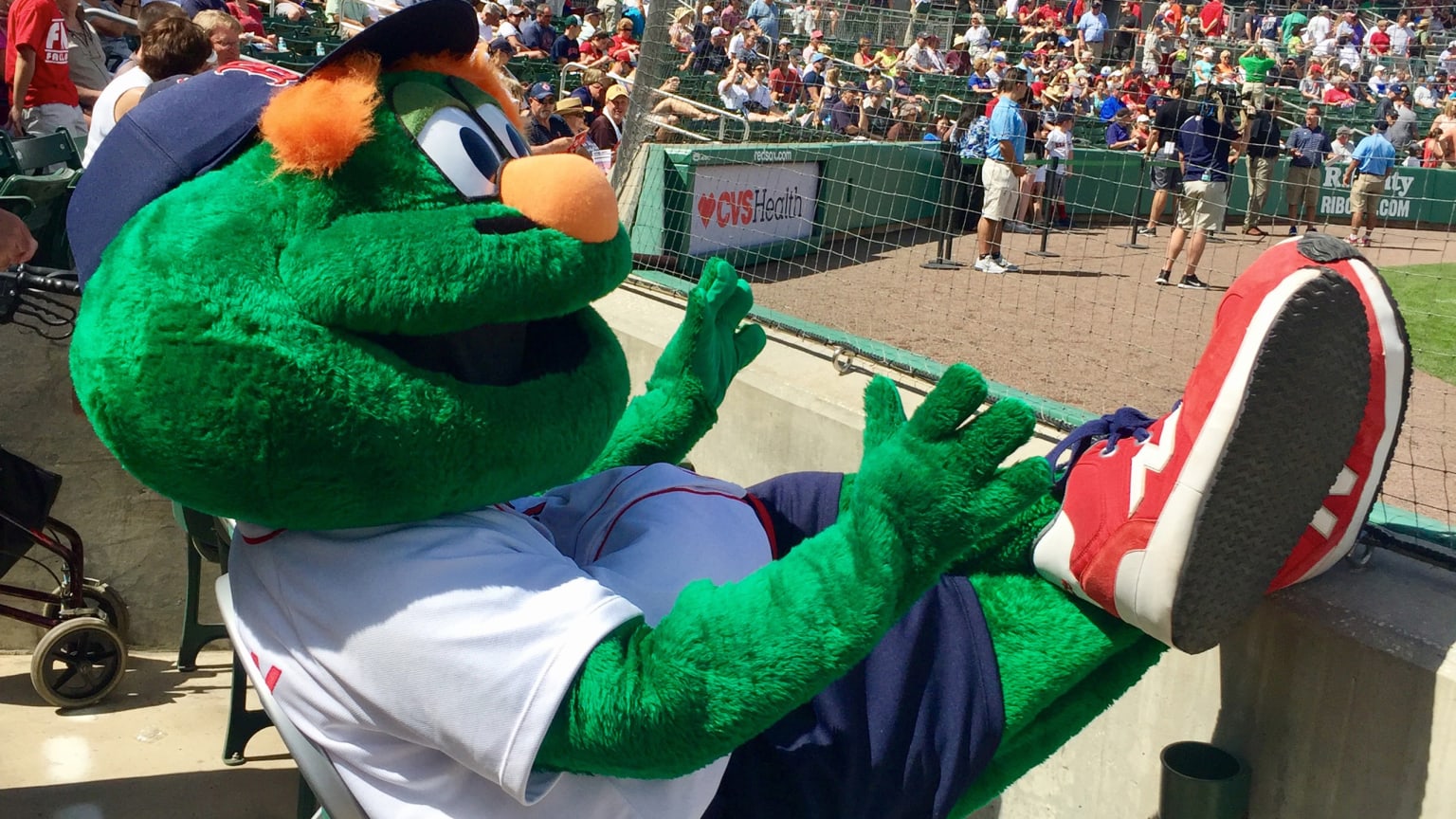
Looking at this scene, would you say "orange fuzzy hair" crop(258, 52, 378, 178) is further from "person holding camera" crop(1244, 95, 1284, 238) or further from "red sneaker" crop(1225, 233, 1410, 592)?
"person holding camera" crop(1244, 95, 1284, 238)

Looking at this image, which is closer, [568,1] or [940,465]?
[940,465]

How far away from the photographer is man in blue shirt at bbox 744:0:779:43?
12261 mm

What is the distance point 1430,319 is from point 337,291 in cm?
915

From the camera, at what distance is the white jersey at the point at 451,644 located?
129 centimetres

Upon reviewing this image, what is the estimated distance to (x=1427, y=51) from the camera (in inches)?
809

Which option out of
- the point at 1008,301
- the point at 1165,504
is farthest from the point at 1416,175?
the point at 1165,504

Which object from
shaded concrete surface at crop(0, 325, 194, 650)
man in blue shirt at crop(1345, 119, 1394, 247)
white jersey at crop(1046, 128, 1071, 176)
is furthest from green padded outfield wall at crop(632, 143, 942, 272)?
man in blue shirt at crop(1345, 119, 1394, 247)

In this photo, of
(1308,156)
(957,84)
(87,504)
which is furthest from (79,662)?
(957,84)

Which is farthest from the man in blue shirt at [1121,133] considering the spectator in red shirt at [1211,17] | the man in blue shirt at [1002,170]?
the spectator in red shirt at [1211,17]

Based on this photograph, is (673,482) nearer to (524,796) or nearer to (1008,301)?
(524,796)

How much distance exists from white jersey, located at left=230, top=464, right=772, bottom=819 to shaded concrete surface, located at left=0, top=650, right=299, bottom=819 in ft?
5.59

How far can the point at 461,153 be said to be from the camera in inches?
55.8

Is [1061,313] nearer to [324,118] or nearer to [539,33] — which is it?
[324,118]

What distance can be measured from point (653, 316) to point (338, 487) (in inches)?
103
